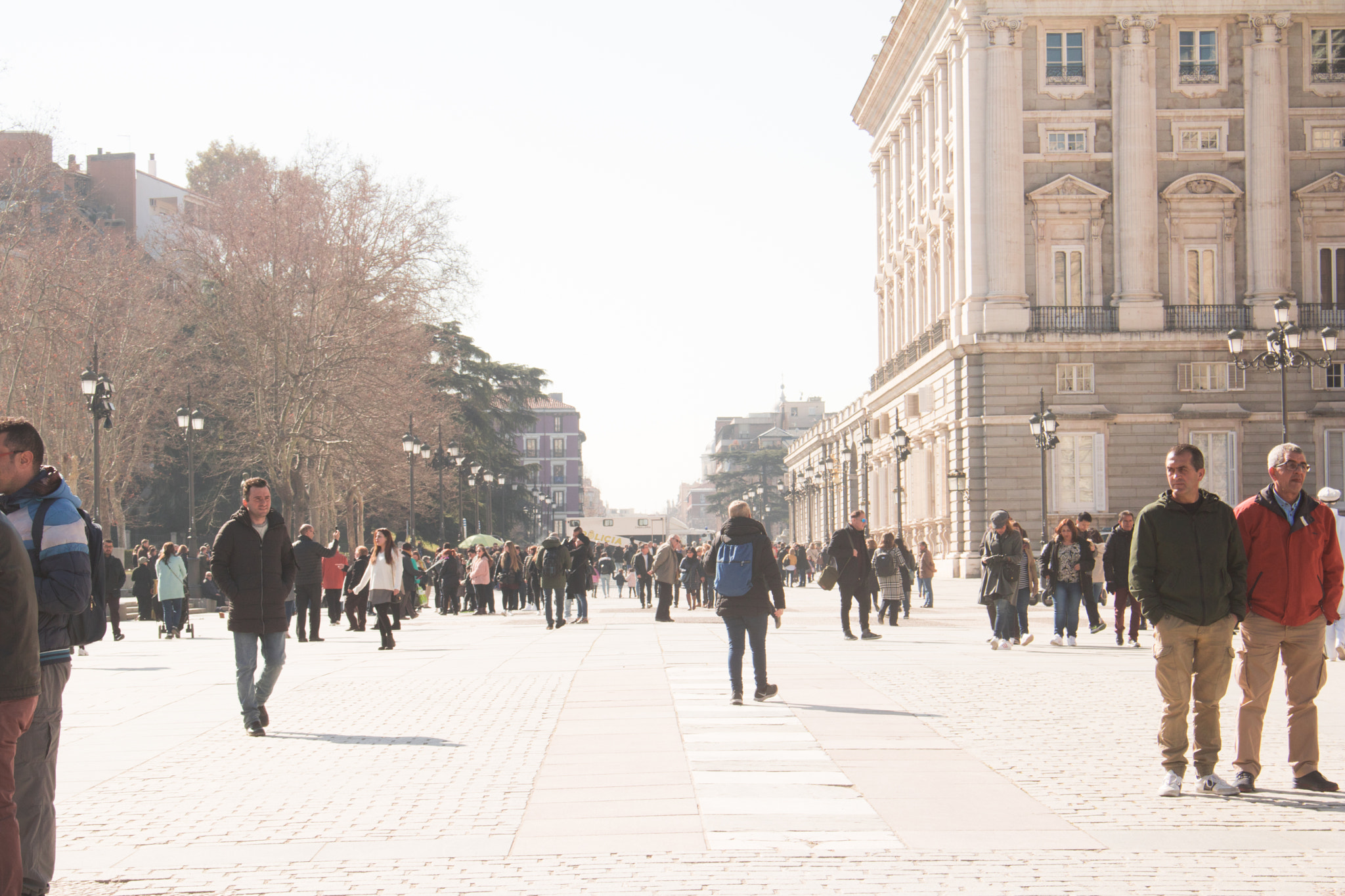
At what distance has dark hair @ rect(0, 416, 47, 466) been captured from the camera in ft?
19.8

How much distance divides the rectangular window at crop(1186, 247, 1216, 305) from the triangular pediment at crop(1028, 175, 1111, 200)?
3675 mm

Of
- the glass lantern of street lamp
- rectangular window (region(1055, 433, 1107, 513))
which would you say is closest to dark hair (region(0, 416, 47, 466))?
the glass lantern of street lamp

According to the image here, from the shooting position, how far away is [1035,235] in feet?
169

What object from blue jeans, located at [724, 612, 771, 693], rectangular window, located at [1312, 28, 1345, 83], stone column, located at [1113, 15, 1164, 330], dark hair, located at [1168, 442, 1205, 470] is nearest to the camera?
dark hair, located at [1168, 442, 1205, 470]

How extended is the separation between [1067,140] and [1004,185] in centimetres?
303

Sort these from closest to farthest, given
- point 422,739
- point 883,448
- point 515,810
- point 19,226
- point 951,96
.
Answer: point 515,810 → point 422,739 → point 19,226 → point 951,96 → point 883,448

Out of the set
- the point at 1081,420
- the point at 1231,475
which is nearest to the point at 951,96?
the point at 1081,420

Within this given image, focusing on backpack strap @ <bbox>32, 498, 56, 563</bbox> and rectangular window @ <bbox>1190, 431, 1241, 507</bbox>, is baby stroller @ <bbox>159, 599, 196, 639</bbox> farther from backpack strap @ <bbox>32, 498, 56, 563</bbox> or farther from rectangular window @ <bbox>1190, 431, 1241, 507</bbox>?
rectangular window @ <bbox>1190, 431, 1241, 507</bbox>

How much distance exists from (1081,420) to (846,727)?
1622 inches

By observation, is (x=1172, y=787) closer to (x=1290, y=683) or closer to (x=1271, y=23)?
(x=1290, y=683)

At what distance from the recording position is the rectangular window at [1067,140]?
51844 mm

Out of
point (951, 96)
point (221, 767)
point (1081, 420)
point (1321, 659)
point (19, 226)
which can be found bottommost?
point (221, 767)

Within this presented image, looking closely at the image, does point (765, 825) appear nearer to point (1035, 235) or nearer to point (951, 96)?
point (1035, 235)

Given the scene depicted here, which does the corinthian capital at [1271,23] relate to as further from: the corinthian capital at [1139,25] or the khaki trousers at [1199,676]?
the khaki trousers at [1199,676]
